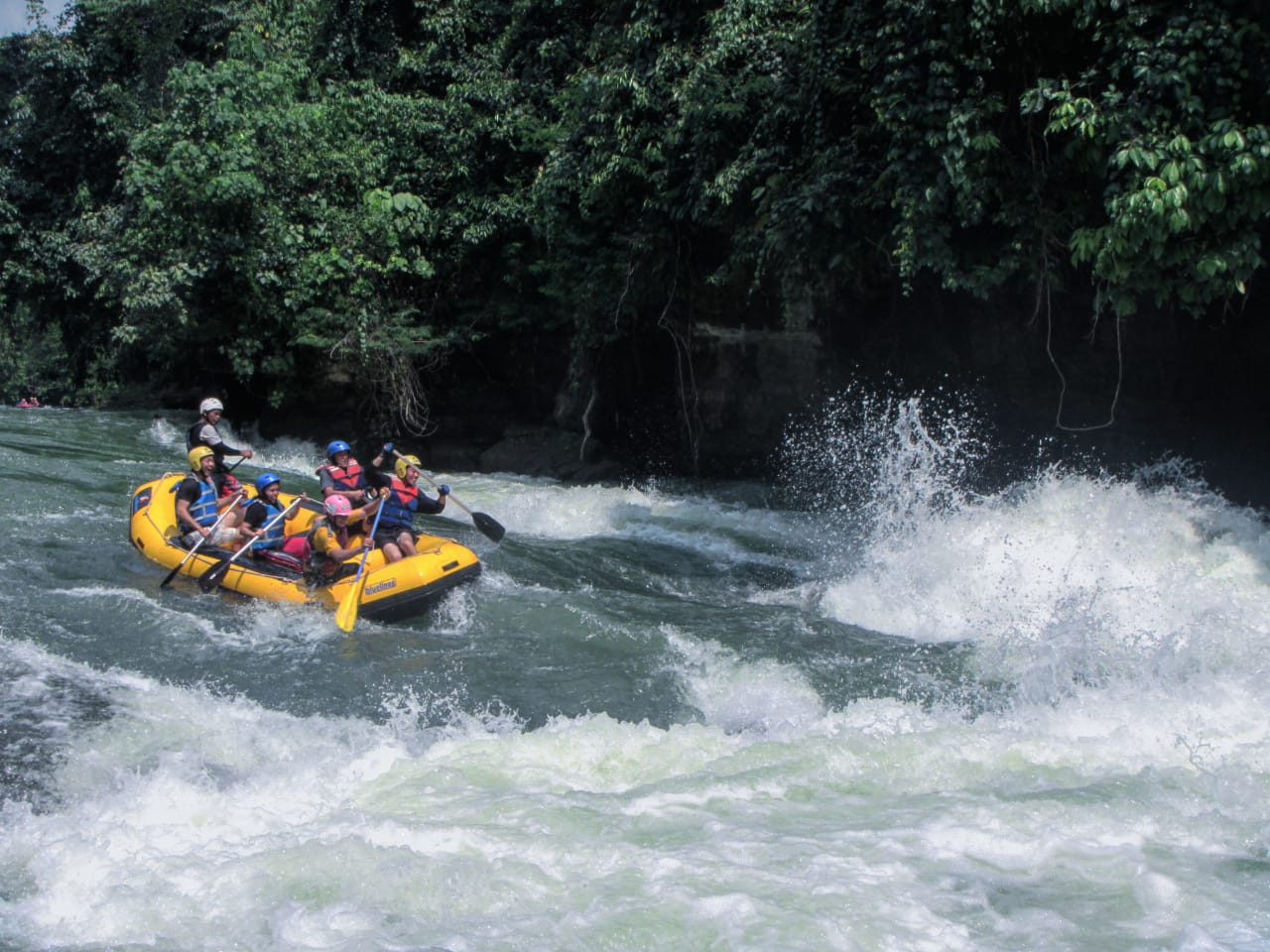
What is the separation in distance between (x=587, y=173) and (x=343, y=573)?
5281 mm

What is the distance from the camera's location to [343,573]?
7.66 metres

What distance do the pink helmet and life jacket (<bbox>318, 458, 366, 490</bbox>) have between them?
561 millimetres

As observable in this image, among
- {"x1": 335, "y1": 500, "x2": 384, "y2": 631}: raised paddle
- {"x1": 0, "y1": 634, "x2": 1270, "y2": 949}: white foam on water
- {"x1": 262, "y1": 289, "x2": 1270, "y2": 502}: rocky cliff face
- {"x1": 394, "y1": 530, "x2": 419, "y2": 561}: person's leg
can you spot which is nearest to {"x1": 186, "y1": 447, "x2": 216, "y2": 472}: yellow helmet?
{"x1": 394, "y1": 530, "x2": 419, "y2": 561}: person's leg

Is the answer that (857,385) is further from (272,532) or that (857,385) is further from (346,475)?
(272,532)

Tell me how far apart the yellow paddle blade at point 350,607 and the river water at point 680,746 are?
187 millimetres

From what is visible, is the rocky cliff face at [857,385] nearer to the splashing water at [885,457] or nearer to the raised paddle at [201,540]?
the splashing water at [885,457]

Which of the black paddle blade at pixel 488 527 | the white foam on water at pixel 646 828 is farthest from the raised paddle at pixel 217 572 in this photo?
the white foam on water at pixel 646 828

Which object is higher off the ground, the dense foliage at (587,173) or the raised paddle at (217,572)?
the dense foliage at (587,173)

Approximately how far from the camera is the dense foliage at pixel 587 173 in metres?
7.52

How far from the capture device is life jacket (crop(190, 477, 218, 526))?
861cm

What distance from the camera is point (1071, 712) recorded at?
5586mm

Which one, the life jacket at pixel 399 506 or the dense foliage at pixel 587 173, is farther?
the life jacket at pixel 399 506

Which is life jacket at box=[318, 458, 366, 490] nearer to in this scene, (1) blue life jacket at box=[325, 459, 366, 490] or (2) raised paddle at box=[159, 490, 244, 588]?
(1) blue life jacket at box=[325, 459, 366, 490]

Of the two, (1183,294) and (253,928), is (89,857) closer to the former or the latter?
(253,928)
